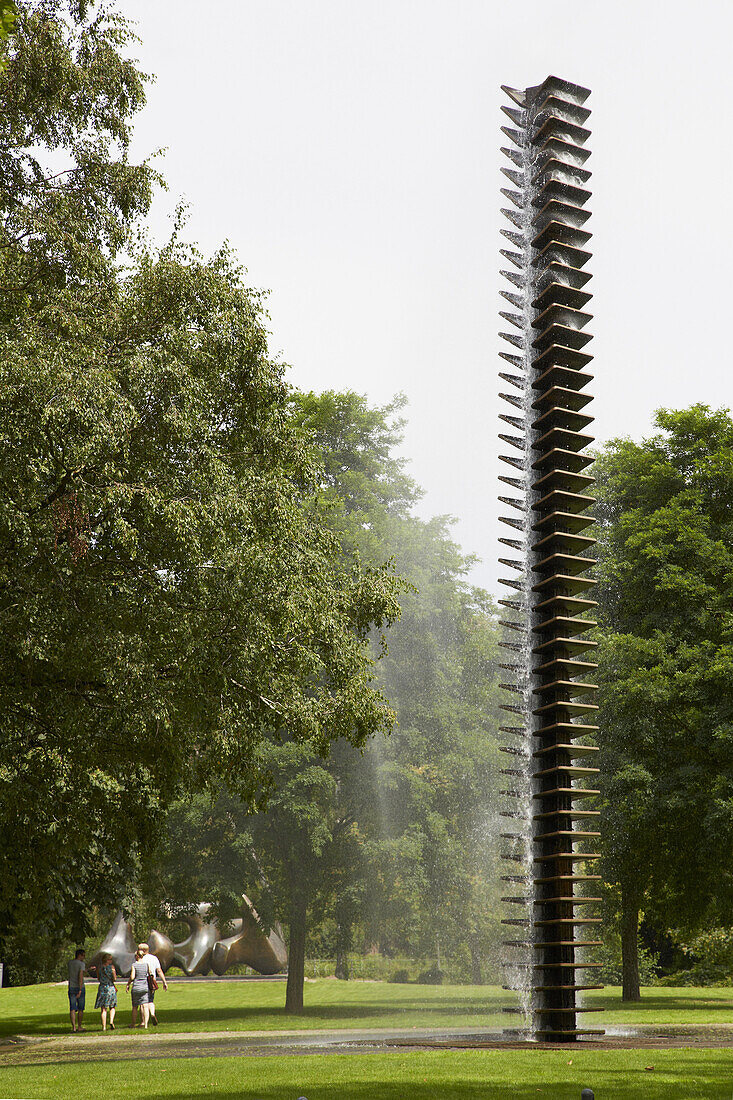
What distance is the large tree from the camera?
1218 cm

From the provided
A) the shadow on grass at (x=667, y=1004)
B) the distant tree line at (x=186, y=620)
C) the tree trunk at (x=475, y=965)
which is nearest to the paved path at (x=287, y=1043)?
the distant tree line at (x=186, y=620)

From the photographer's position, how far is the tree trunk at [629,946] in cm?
3020

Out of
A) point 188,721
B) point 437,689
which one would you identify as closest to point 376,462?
point 437,689

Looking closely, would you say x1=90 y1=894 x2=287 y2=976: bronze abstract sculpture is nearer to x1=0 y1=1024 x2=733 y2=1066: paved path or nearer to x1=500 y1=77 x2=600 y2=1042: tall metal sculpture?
x1=0 y1=1024 x2=733 y2=1066: paved path

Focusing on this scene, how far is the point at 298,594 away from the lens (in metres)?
14.7

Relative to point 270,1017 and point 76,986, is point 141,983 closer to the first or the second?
point 76,986

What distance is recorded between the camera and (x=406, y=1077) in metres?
10.2

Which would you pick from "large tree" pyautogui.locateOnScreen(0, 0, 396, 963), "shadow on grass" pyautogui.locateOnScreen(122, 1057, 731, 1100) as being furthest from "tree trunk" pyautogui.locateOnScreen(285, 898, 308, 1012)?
"shadow on grass" pyautogui.locateOnScreen(122, 1057, 731, 1100)

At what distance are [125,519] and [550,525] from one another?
230 inches

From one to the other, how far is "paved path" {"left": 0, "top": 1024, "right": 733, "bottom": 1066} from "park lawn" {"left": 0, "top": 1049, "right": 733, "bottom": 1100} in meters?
1.11

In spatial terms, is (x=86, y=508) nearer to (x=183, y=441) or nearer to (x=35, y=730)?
(x=183, y=441)

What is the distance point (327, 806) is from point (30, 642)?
19.3 m

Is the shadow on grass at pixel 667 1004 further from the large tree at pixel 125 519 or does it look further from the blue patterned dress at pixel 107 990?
the large tree at pixel 125 519

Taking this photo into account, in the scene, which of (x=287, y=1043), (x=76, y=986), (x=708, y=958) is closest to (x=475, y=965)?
(x=708, y=958)
